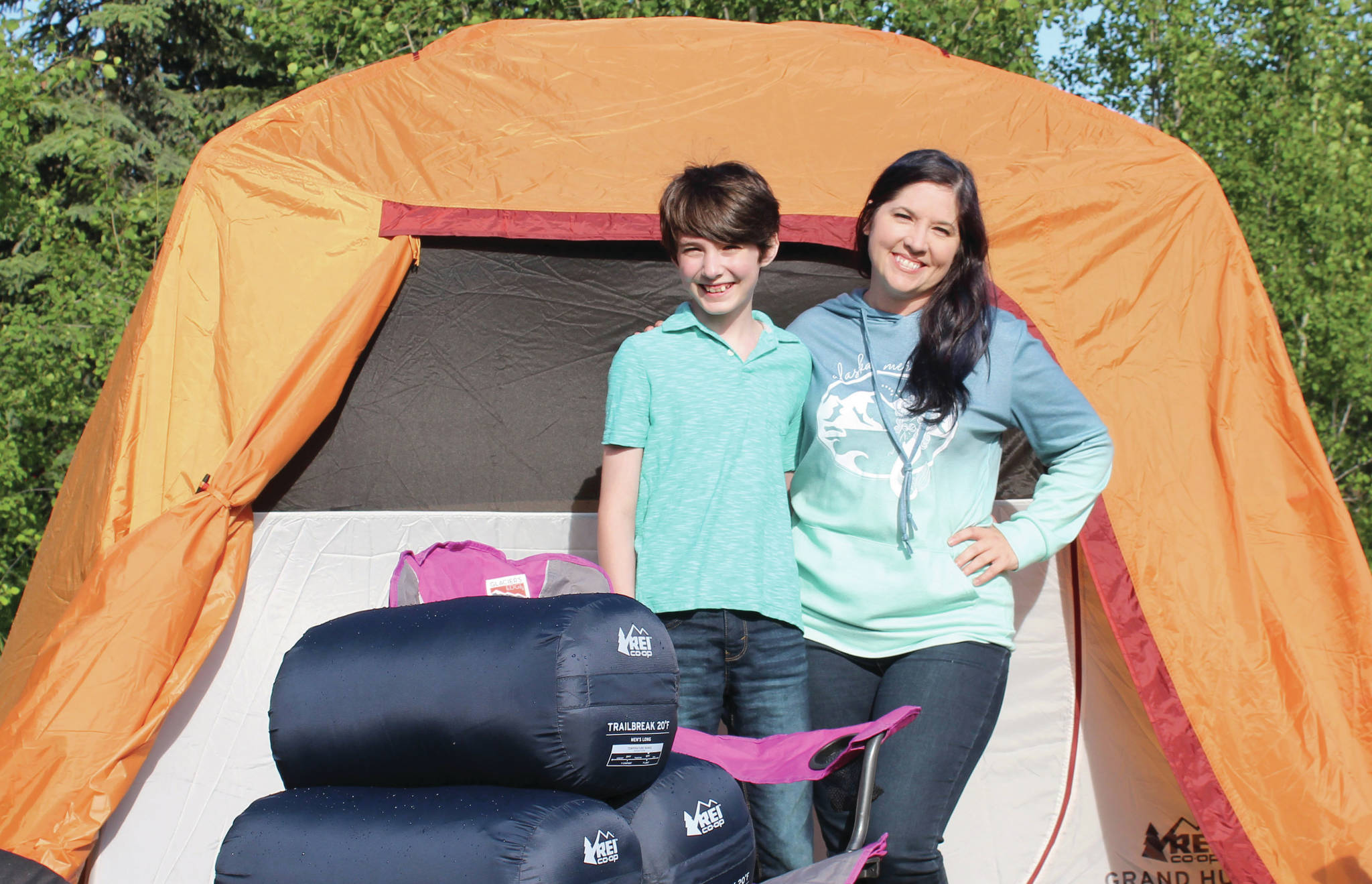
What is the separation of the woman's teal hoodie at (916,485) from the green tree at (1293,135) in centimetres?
652

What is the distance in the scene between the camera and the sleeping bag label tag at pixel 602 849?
4.73ft

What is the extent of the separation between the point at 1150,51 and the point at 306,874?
30.6ft

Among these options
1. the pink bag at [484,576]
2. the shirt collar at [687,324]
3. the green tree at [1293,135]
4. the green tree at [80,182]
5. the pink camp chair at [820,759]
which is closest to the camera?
the pink camp chair at [820,759]

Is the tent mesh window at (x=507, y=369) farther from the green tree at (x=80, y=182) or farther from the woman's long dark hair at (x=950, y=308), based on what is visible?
the green tree at (x=80, y=182)

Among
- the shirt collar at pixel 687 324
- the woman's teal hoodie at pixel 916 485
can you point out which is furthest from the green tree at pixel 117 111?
the woman's teal hoodie at pixel 916 485

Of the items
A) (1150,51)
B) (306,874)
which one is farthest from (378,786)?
(1150,51)

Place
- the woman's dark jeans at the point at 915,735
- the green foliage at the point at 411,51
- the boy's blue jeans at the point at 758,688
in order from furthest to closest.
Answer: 1. the green foliage at the point at 411,51
2. the boy's blue jeans at the point at 758,688
3. the woman's dark jeans at the point at 915,735

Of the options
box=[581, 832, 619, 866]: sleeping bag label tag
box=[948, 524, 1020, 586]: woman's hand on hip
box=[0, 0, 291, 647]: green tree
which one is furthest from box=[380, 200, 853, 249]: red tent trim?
box=[0, 0, 291, 647]: green tree

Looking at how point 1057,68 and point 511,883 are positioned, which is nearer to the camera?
point 511,883

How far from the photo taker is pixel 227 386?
2.76m

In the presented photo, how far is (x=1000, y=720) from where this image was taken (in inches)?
116

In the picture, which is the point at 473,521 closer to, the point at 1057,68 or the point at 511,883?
the point at 511,883

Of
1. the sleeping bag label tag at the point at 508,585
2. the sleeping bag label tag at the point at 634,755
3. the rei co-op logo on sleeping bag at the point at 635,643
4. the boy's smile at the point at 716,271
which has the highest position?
the boy's smile at the point at 716,271

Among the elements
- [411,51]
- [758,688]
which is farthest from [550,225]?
[411,51]
